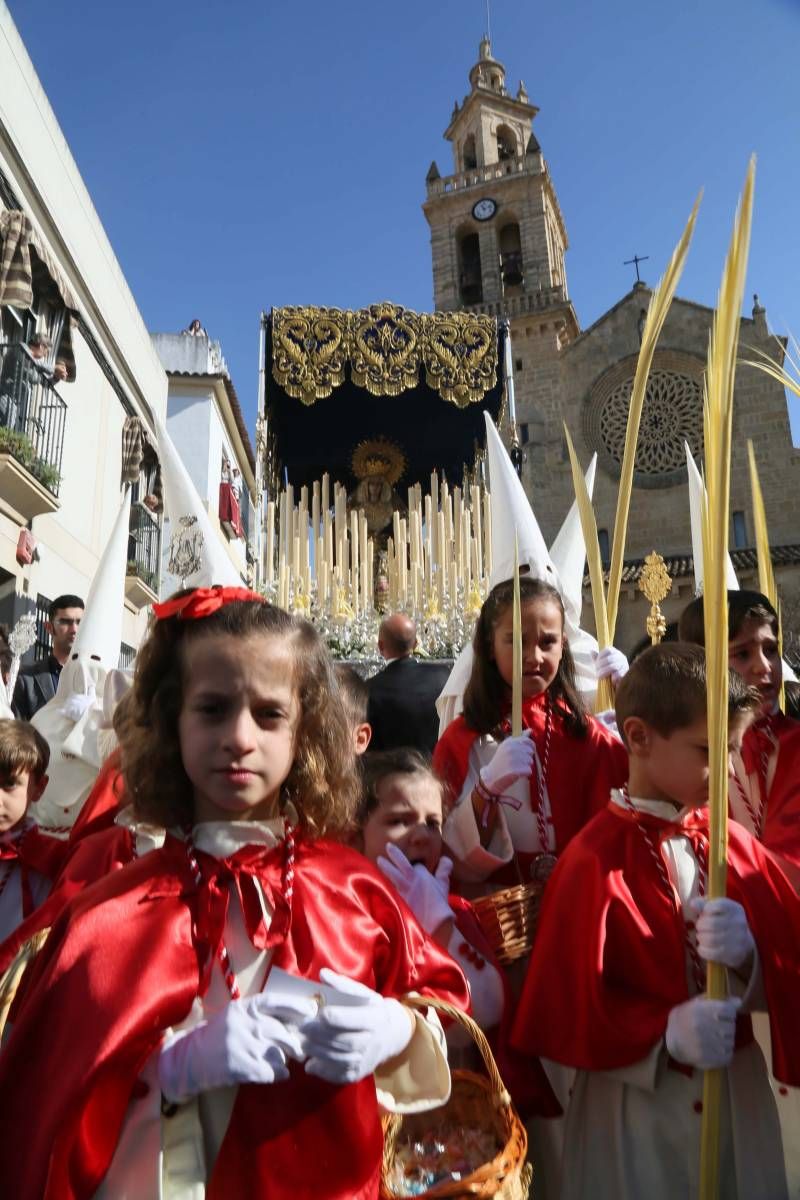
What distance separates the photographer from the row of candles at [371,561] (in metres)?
6.80

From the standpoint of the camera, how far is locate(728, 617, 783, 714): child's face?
229 centimetres

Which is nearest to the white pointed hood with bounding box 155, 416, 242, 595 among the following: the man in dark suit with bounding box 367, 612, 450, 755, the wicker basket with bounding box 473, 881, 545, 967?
the man in dark suit with bounding box 367, 612, 450, 755

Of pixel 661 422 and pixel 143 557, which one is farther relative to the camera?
pixel 661 422

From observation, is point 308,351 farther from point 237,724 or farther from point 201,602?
point 237,724

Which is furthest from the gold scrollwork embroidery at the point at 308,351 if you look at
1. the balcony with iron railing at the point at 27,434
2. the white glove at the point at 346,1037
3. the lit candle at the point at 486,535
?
the white glove at the point at 346,1037

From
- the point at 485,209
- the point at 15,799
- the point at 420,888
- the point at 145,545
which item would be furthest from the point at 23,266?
the point at 485,209

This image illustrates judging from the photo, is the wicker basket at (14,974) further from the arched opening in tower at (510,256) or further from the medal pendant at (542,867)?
the arched opening in tower at (510,256)

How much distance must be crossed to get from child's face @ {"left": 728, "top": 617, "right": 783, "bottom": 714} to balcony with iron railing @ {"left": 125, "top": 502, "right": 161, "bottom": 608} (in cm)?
1037

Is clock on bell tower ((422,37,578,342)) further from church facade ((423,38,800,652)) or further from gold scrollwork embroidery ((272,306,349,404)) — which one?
gold scrollwork embroidery ((272,306,349,404))

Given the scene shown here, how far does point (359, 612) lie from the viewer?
270 inches

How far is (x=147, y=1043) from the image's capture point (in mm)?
1139

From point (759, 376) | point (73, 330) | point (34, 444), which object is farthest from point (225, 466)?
point (759, 376)

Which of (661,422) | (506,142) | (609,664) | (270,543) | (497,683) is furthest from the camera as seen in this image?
(506,142)

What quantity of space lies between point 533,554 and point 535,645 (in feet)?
4.94
